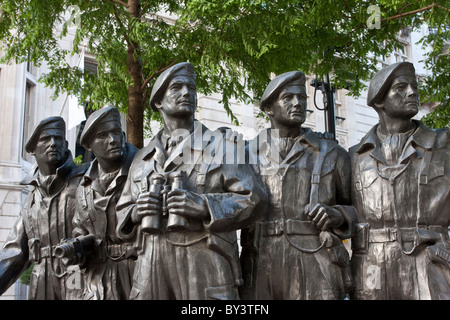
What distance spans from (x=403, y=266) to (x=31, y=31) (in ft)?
23.5

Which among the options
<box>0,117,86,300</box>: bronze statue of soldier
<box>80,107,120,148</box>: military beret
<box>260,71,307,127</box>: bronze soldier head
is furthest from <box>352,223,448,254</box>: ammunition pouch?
<box>0,117,86,300</box>: bronze statue of soldier

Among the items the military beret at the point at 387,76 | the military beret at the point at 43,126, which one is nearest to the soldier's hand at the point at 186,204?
the military beret at the point at 387,76

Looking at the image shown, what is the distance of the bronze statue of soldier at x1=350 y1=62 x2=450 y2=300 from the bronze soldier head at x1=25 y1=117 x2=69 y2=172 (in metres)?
2.75

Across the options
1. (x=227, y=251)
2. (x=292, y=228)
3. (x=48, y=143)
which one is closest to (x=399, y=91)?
(x=292, y=228)

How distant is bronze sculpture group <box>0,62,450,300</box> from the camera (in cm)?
412

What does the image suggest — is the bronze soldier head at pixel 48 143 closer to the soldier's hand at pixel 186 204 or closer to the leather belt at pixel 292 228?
the soldier's hand at pixel 186 204

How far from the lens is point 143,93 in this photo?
9383mm

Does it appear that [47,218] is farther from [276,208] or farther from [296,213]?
[296,213]

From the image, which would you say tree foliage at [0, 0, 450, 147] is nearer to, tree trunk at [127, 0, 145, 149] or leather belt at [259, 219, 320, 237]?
tree trunk at [127, 0, 145, 149]

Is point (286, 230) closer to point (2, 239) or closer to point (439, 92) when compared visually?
point (439, 92)

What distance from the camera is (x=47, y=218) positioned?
219 inches

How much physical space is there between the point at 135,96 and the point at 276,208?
5147 millimetres

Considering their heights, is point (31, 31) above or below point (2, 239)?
above
